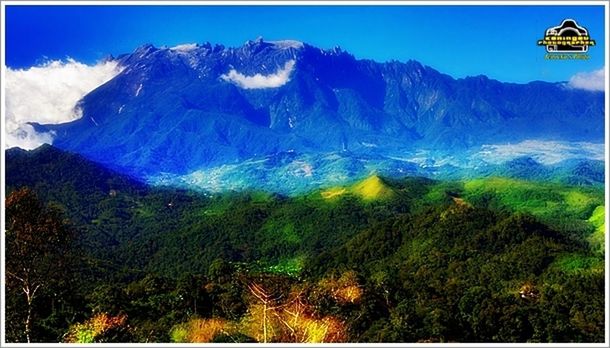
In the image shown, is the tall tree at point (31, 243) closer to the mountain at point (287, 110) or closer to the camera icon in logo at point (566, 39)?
the camera icon in logo at point (566, 39)

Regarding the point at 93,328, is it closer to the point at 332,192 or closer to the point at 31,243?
the point at 31,243

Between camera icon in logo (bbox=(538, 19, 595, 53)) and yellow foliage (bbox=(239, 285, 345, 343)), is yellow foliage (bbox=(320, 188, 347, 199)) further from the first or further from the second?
yellow foliage (bbox=(239, 285, 345, 343))

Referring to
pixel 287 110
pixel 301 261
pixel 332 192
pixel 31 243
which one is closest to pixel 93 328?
pixel 31 243

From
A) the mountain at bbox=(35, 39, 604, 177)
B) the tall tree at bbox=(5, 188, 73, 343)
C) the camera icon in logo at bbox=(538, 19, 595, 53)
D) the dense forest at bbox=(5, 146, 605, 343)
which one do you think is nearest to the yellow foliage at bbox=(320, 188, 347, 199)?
the dense forest at bbox=(5, 146, 605, 343)

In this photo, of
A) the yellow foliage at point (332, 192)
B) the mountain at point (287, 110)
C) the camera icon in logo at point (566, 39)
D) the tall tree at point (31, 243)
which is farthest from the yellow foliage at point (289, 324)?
the mountain at point (287, 110)

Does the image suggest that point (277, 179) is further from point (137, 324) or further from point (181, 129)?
point (137, 324)

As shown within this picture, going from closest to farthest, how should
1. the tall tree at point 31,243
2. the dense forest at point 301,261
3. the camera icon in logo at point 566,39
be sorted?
the tall tree at point 31,243 → the dense forest at point 301,261 → the camera icon in logo at point 566,39
